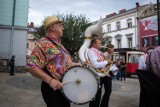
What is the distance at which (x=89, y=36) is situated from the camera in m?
4.40

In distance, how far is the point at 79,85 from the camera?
7.69 feet

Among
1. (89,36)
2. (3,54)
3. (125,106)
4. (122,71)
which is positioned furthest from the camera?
(3,54)

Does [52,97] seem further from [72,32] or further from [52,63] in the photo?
[72,32]

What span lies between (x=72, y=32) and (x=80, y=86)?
15420mm

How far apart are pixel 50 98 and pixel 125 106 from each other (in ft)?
12.6

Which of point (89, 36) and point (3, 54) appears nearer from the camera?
point (89, 36)

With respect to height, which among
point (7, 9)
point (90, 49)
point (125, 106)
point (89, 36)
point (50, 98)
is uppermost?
point (7, 9)

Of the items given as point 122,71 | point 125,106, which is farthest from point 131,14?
point 125,106

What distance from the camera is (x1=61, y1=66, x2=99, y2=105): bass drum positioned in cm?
229

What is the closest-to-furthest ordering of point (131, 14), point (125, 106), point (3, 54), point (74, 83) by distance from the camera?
point (74, 83)
point (125, 106)
point (3, 54)
point (131, 14)

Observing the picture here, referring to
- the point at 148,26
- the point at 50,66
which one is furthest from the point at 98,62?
the point at 148,26

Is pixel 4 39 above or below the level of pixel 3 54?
above

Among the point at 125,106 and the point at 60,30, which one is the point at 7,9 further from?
the point at 60,30

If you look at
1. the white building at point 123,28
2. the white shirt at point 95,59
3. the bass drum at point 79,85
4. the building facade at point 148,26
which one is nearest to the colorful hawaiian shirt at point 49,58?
the bass drum at point 79,85
